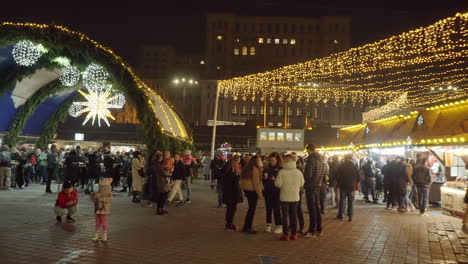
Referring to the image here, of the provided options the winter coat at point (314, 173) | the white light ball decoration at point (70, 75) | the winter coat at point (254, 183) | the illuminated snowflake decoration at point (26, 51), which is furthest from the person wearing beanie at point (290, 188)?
the white light ball decoration at point (70, 75)

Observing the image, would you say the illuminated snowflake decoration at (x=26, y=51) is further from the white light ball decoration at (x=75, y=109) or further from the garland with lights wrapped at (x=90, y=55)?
the white light ball decoration at (x=75, y=109)

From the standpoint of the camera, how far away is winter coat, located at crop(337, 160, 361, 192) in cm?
1184

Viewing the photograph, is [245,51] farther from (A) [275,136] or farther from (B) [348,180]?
(B) [348,180]

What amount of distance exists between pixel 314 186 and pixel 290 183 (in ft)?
3.32

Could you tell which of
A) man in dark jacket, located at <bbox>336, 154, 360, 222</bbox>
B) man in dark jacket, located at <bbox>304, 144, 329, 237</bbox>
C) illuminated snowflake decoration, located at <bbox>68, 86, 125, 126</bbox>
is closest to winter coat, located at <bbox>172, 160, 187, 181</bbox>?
man in dark jacket, located at <bbox>336, 154, 360, 222</bbox>

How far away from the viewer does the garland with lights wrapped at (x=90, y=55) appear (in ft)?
44.7

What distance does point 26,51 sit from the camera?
1424 centimetres

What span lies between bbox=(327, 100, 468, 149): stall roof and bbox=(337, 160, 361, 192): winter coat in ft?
13.3

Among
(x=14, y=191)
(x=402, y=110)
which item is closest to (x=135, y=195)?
Answer: (x=14, y=191)

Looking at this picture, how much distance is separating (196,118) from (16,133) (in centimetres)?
8637

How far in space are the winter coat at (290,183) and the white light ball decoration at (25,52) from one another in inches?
369

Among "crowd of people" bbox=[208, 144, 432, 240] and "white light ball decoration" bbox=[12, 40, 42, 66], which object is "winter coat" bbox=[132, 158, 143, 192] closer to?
"crowd of people" bbox=[208, 144, 432, 240]

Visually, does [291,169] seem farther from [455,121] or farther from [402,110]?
[402,110]

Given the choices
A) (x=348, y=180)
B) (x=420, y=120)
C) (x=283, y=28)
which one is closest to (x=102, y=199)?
(x=348, y=180)
